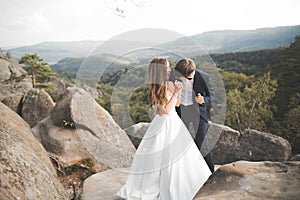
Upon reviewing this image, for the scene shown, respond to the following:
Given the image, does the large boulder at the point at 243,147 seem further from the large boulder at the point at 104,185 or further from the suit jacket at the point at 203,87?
the large boulder at the point at 104,185

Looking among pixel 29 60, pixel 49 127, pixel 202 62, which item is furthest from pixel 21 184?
pixel 29 60

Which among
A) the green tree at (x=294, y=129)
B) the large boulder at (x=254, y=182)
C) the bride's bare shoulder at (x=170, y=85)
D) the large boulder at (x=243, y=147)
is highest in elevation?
the bride's bare shoulder at (x=170, y=85)

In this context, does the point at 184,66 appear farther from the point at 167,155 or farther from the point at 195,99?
the point at 167,155

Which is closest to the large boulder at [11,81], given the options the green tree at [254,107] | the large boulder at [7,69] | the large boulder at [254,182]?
the large boulder at [7,69]

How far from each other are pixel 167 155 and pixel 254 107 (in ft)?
58.0

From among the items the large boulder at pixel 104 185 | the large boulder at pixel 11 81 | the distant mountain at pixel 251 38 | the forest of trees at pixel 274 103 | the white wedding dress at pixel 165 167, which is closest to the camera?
the white wedding dress at pixel 165 167

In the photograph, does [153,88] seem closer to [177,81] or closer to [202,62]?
[177,81]

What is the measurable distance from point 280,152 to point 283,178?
5.50 metres

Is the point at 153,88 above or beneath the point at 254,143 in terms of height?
above

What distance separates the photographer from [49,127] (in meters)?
5.99

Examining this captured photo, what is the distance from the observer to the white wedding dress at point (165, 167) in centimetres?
347

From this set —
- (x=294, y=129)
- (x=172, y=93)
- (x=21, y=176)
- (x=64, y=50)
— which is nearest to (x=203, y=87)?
(x=172, y=93)

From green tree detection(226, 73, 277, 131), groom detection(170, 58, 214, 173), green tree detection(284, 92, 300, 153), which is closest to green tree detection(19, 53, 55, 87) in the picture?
groom detection(170, 58, 214, 173)

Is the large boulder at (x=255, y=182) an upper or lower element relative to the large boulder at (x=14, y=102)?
upper
